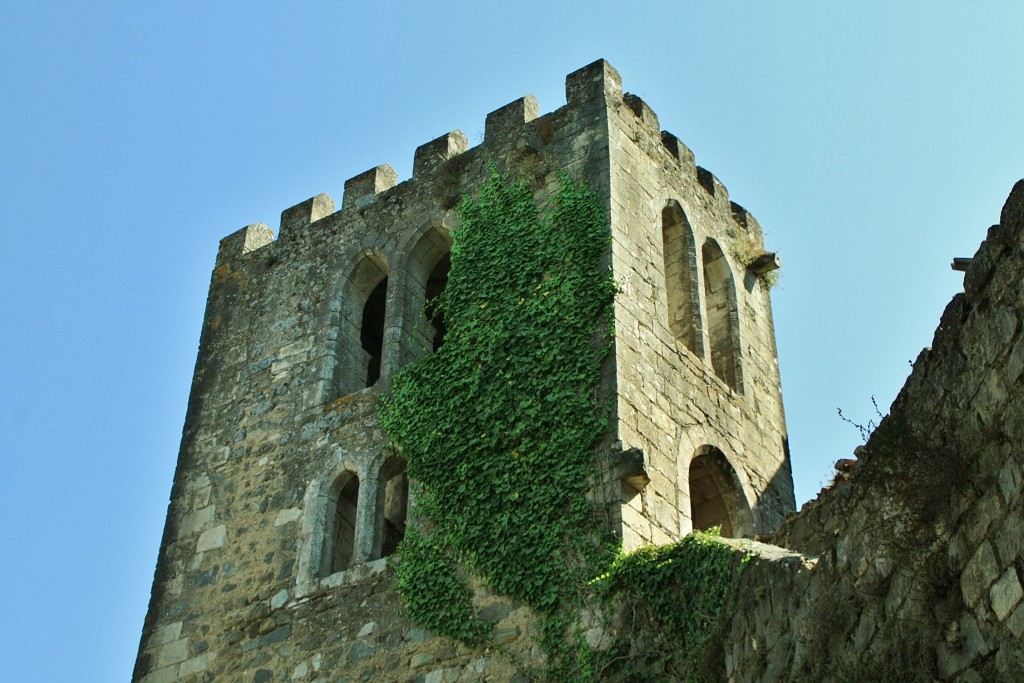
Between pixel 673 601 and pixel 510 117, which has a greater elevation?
pixel 510 117

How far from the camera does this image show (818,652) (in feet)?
23.4

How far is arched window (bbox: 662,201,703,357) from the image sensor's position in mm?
13164

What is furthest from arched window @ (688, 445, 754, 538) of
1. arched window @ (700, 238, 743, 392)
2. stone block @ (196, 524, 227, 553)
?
stone block @ (196, 524, 227, 553)

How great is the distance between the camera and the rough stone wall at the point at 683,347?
11188 mm

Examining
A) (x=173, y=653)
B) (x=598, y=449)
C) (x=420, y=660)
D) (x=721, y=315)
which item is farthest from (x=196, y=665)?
(x=721, y=315)

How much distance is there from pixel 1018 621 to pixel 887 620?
3.29ft

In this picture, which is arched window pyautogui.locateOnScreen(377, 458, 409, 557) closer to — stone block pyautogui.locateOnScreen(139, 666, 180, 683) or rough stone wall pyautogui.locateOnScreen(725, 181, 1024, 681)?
stone block pyautogui.locateOnScreen(139, 666, 180, 683)

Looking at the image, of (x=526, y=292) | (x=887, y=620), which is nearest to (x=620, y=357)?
(x=526, y=292)

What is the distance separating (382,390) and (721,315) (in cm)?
359

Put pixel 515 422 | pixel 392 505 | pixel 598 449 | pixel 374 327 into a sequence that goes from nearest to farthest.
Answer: pixel 598 449
pixel 515 422
pixel 392 505
pixel 374 327

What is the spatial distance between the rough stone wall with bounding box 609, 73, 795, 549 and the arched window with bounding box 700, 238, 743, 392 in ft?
0.04

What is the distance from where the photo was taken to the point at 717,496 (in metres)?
12.7

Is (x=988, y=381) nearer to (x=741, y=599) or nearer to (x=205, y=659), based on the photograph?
(x=741, y=599)

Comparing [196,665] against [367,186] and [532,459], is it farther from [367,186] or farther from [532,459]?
[367,186]
